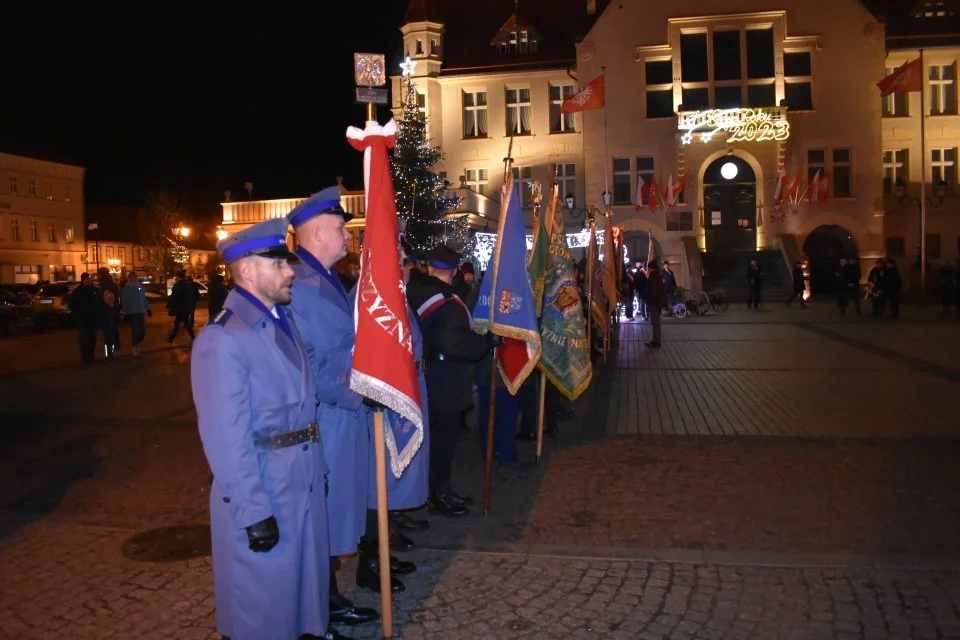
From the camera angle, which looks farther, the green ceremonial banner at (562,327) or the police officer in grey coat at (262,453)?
the green ceremonial banner at (562,327)

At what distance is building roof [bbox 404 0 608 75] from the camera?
1640 inches

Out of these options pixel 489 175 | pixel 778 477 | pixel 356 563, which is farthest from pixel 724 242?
pixel 356 563

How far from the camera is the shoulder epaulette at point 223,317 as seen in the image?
356 cm

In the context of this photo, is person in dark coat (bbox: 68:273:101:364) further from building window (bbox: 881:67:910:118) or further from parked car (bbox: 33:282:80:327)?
building window (bbox: 881:67:910:118)

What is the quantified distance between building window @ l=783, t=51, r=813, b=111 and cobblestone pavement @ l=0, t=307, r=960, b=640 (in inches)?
1153

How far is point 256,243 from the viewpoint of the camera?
12.3 feet

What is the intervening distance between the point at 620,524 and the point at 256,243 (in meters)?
3.85

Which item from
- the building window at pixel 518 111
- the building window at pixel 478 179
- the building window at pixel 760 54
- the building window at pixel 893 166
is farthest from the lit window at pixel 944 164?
the building window at pixel 478 179

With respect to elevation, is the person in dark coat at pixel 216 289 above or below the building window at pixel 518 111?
below

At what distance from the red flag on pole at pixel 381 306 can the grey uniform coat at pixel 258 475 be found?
767mm

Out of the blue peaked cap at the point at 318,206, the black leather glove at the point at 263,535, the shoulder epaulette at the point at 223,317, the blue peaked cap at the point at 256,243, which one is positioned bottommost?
the black leather glove at the point at 263,535

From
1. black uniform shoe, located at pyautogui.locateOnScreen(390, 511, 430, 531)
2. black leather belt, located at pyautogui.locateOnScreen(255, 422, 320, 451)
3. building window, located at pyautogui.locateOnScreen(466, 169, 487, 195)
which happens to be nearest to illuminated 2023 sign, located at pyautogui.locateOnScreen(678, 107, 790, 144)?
building window, located at pyautogui.locateOnScreen(466, 169, 487, 195)

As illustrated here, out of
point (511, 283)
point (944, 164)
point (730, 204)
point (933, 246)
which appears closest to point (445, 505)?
point (511, 283)

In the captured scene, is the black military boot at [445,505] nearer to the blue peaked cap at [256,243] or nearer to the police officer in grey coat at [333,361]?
the police officer in grey coat at [333,361]
